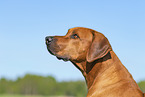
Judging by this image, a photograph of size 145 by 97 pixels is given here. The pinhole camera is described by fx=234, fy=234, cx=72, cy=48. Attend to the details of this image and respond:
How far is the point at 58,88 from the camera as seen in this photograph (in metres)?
85.6

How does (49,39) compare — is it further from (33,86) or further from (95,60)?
(33,86)

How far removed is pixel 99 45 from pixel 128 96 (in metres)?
1.43

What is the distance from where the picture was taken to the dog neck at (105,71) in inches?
226

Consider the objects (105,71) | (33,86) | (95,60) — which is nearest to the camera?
(105,71)

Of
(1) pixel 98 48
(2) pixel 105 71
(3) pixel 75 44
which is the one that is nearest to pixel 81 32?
(3) pixel 75 44

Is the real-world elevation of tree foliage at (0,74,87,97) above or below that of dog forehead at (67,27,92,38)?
below

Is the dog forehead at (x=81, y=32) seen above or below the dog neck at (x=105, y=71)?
above

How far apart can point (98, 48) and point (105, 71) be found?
602mm

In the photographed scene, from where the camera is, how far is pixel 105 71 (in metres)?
5.87

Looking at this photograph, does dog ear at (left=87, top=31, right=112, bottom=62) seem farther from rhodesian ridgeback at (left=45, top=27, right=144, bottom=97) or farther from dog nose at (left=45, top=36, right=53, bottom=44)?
dog nose at (left=45, top=36, right=53, bottom=44)

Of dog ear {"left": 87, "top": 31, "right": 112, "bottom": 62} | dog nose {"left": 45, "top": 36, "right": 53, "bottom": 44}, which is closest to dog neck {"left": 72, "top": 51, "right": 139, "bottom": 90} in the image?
dog ear {"left": 87, "top": 31, "right": 112, "bottom": 62}

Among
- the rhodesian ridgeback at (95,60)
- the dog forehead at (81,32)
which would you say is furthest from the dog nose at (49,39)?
the dog forehead at (81,32)

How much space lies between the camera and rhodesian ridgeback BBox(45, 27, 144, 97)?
5611 millimetres

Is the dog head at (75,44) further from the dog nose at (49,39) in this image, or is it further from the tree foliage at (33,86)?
the tree foliage at (33,86)
